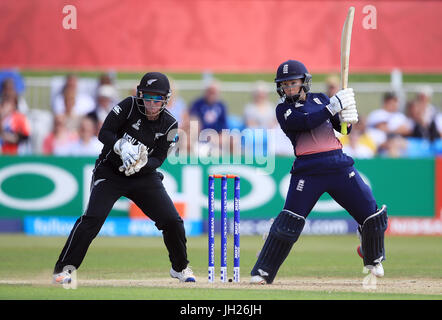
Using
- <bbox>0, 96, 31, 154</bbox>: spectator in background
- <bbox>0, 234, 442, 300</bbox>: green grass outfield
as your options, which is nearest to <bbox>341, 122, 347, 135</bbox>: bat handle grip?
<bbox>0, 234, 442, 300</bbox>: green grass outfield

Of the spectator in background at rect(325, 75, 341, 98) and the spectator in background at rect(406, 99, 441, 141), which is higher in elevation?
the spectator in background at rect(325, 75, 341, 98)

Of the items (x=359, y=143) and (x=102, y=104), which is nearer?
(x=102, y=104)

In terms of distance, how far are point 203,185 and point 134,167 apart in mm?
5636

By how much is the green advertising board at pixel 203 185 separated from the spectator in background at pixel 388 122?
1.01 metres

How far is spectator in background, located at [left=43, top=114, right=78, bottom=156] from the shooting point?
542 inches

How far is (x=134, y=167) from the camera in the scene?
25.7ft

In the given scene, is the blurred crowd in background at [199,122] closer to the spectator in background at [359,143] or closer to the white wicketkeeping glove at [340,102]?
the spectator in background at [359,143]

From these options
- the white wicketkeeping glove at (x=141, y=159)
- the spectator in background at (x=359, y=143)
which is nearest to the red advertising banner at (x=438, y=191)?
the spectator in background at (x=359, y=143)

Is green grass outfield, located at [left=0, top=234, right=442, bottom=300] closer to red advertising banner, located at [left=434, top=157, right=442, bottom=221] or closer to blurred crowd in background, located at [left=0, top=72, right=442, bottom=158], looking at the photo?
red advertising banner, located at [left=434, top=157, right=442, bottom=221]

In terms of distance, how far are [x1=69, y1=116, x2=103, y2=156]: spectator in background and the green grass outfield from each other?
4.87ft

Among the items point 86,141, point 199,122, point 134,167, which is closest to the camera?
point 134,167

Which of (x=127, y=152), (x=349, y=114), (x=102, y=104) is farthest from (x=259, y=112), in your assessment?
(x=127, y=152)

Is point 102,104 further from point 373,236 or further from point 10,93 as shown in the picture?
point 373,236
